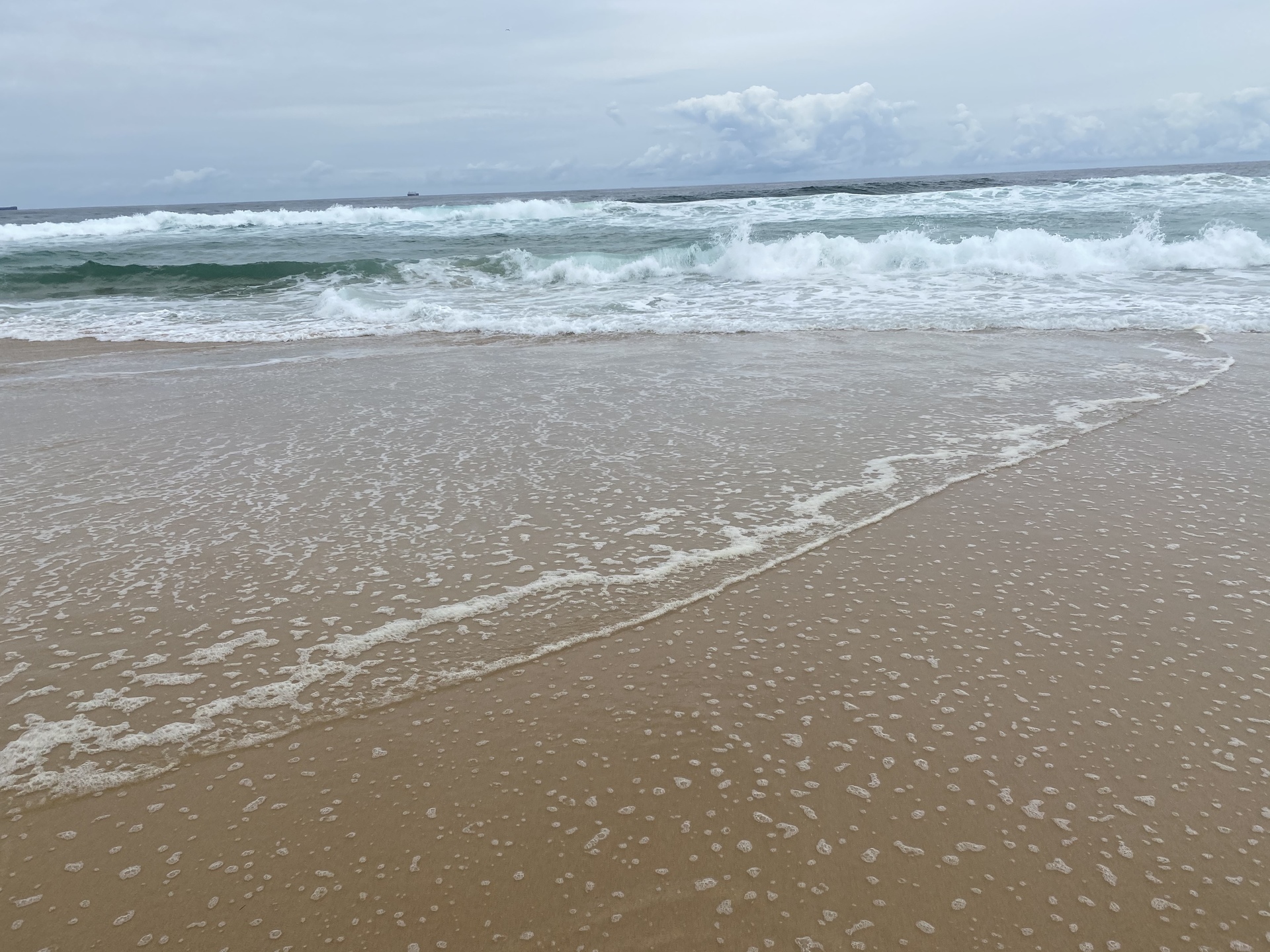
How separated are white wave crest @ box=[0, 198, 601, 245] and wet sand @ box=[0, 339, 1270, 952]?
31964 mm

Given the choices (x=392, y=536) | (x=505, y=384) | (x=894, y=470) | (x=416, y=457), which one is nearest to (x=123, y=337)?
(x=505, y=384)

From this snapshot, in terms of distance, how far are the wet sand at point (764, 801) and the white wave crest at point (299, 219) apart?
105 feet

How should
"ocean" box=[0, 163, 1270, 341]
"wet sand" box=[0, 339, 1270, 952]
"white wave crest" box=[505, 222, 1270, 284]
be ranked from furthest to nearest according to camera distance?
"white wave crest" box=[505, 222, 1270, 284]
"ocean" box=[0, 163, 1270, 341]
"wet sand" box=[0, 339, 1270, 952]

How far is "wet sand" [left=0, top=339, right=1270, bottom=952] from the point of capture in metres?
1.73

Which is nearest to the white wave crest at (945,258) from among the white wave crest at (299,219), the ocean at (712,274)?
the ocean at (712,274)

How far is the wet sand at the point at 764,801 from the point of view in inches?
68.3

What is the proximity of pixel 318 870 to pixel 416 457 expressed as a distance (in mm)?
3127

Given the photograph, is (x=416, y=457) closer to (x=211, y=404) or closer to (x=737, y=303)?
(x=211, y=404)

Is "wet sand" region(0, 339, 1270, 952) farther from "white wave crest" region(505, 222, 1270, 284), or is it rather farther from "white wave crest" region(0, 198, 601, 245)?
"white wave crest" region(0, 198, 601, 245)

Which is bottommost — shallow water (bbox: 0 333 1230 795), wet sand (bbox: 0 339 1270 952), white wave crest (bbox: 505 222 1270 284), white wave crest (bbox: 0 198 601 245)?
wet sand (bbox: 0 339 1270 952)

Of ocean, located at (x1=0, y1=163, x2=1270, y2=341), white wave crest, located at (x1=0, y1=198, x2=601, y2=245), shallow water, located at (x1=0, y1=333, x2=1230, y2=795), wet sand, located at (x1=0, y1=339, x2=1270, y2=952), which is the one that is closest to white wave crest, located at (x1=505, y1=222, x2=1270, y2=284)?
ocean, located at (x1=0, y1=163, x2=1270, y2=341)

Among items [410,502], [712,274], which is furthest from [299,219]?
[410,502]

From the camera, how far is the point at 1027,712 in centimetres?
235

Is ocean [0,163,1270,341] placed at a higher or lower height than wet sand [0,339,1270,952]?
higher
